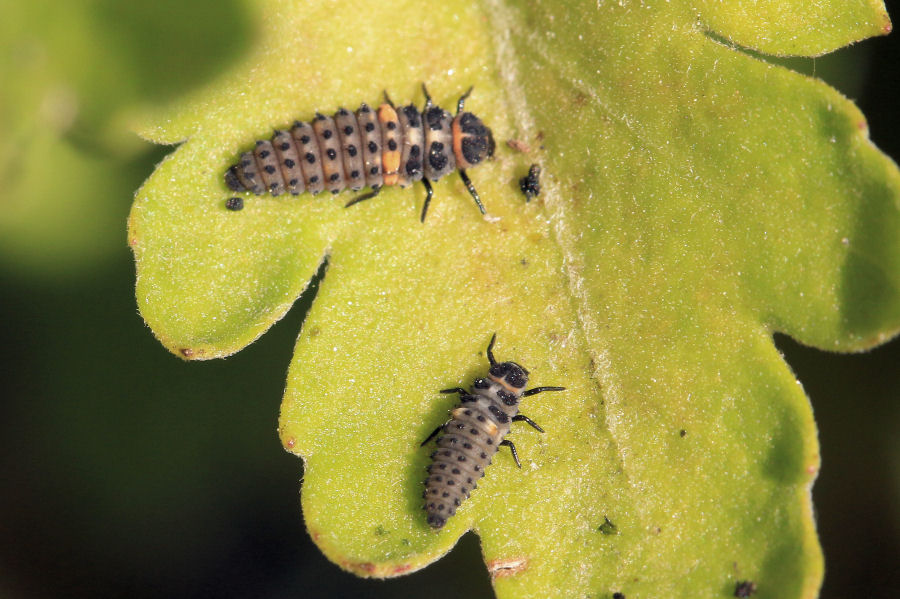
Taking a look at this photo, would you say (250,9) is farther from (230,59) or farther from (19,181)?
(19,181)

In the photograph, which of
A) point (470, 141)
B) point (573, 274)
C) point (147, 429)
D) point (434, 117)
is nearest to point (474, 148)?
point (470, 141)

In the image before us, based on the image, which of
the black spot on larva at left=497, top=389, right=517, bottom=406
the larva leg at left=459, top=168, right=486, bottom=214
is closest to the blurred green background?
the larva leg at left=459, top=168, right=486, bottom=214

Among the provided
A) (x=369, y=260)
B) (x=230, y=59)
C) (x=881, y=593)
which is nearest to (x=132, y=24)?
(x=230, y=59)

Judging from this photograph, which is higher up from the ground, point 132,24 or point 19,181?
point 132,24

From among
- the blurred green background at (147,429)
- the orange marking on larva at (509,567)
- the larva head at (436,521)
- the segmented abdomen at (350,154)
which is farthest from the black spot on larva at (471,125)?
Result: the orange marking on larva at (509,567)

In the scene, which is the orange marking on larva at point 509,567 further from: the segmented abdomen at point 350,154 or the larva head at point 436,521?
the segmented abdomen at point 350,154

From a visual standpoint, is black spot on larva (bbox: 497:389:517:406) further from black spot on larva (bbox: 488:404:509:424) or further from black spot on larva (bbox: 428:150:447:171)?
black spot on larva (bbox: 428:150:447:171)
